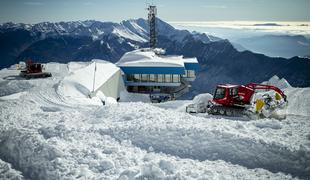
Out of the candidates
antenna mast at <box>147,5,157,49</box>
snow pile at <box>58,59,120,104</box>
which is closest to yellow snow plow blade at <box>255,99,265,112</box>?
snow pile at <box>58,59,120,104</box>

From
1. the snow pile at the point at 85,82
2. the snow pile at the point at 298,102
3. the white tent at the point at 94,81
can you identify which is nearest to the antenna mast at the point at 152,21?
the white tent at the point at 94,81

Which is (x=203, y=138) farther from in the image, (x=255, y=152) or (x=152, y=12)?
(x=152, y=12)

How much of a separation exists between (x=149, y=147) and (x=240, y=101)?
10.4 metres

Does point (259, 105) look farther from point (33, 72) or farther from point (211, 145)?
point (33, 72)

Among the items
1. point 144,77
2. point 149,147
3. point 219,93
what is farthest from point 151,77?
point 149,147

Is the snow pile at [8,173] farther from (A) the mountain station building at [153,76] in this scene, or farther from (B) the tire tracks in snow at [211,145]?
(A) the mountain station building at [153,76]

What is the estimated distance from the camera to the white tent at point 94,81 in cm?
2830

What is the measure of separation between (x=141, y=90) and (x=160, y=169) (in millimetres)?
35243

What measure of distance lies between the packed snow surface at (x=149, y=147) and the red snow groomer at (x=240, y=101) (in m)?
3.61

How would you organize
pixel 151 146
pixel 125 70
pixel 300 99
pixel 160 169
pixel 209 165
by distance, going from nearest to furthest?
pixel 160 169 → pixel 209 165 → pixel 151 146 → pixel 300 99 → pixel 125 70

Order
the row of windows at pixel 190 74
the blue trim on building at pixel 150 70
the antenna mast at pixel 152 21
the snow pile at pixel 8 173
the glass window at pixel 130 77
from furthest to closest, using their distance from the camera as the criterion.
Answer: the antenna mast at pixel 152 21 < the row of windows at pixel 190 74 < the glass window at pixel 130 77 < the blue trim on building at pixel 150 70 < the snow pile at pixel 8 173

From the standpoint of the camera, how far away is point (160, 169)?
33.6 ft

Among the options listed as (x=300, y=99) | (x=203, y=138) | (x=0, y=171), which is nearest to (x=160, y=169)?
(x=203, y=138)

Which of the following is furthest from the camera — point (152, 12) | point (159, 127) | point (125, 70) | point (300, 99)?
point (152, 12)
